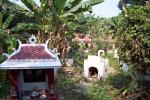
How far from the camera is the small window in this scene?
10.9m

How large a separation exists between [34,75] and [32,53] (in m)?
0.79

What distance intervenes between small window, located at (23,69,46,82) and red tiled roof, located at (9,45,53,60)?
1.71 ft

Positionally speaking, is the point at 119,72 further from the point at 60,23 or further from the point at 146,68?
the point at 146,68

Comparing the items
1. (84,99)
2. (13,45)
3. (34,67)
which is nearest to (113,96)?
(84,99)

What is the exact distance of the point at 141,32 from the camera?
10.7 metres

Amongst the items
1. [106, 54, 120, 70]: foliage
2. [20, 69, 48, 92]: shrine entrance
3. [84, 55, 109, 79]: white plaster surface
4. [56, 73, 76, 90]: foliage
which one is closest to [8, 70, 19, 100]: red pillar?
[20, 69, 48, 92]: shrine entrance

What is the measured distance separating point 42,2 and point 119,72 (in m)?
5.66

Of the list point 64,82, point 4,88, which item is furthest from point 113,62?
point 4,88

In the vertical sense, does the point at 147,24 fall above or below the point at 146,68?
above

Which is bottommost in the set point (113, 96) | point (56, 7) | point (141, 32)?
point (113, 96)

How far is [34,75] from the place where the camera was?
10969 millimetres

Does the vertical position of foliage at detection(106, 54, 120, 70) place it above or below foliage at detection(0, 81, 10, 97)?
above

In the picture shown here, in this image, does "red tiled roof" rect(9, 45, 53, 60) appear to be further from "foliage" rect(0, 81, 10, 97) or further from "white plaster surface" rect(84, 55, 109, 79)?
"white plaster surface" rect(84, 55, 109, 79)

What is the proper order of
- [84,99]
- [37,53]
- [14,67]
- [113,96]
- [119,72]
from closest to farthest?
[14,67], [37,53], [84,99], [113,96], [119,72]
